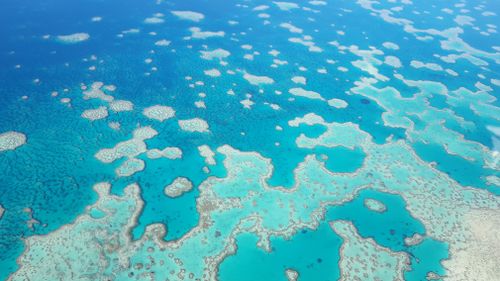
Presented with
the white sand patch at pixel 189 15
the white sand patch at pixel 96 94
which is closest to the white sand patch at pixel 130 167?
the white sand patch at pixel 96 94

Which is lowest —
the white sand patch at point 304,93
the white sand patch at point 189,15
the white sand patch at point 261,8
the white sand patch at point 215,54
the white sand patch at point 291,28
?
the white sand patch at point 304,93

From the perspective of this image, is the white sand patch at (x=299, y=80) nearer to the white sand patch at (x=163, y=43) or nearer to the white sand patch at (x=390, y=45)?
the white sand patch at (x=163, y=43)

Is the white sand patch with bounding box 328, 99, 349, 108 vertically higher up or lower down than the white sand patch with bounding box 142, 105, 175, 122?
lower down

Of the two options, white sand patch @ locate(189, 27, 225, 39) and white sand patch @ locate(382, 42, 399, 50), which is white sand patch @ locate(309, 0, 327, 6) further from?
white sand patch @ locate(189, 27, 225, 39)

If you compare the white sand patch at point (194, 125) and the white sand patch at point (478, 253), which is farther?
the white sand patch at point (194, 125)

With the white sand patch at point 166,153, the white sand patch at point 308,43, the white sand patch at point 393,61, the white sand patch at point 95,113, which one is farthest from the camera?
the white sand patch at point 308,43

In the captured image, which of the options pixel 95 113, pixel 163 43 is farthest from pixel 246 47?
pixel 95 113

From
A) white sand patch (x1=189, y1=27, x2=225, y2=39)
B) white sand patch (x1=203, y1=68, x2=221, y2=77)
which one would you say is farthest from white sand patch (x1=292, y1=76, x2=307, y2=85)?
white sand patch (x1=189, y1=27, x2=225, y2=39)

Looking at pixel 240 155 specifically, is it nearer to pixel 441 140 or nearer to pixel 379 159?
pixel 379 159
